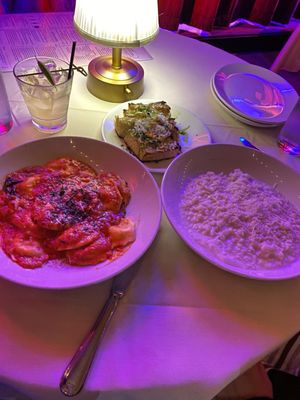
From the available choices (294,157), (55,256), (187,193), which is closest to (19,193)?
(55,256)

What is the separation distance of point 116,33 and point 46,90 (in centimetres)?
33

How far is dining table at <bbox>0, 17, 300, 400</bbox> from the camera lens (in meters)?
0.67

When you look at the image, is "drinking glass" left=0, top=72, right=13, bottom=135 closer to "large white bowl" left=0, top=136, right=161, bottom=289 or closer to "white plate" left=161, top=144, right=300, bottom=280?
"large white bowl" left=0, top=136, right=161, bottom=289

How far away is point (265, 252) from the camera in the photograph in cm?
86

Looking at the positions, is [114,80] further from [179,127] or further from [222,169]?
[222,169]

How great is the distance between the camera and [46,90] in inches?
42.3

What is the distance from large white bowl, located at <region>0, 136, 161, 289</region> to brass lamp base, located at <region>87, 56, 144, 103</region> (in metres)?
0.38

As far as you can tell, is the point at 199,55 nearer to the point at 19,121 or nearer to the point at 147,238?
the point at 19,121

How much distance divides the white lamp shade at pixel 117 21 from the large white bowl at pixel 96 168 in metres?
0.42

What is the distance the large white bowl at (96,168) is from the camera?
0.73m

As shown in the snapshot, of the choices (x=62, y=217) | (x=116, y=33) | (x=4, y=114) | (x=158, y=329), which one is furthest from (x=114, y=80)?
(x=158, y=329)

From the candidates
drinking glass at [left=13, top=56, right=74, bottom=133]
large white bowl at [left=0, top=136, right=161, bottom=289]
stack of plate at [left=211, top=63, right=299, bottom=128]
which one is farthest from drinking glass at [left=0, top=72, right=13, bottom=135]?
stack of plate at [left=211, top=63, right=299, bottom=128]

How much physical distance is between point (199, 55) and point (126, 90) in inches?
19.9

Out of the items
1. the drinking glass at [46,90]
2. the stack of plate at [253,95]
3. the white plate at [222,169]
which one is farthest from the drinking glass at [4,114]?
the stack of plate at [253,95]
